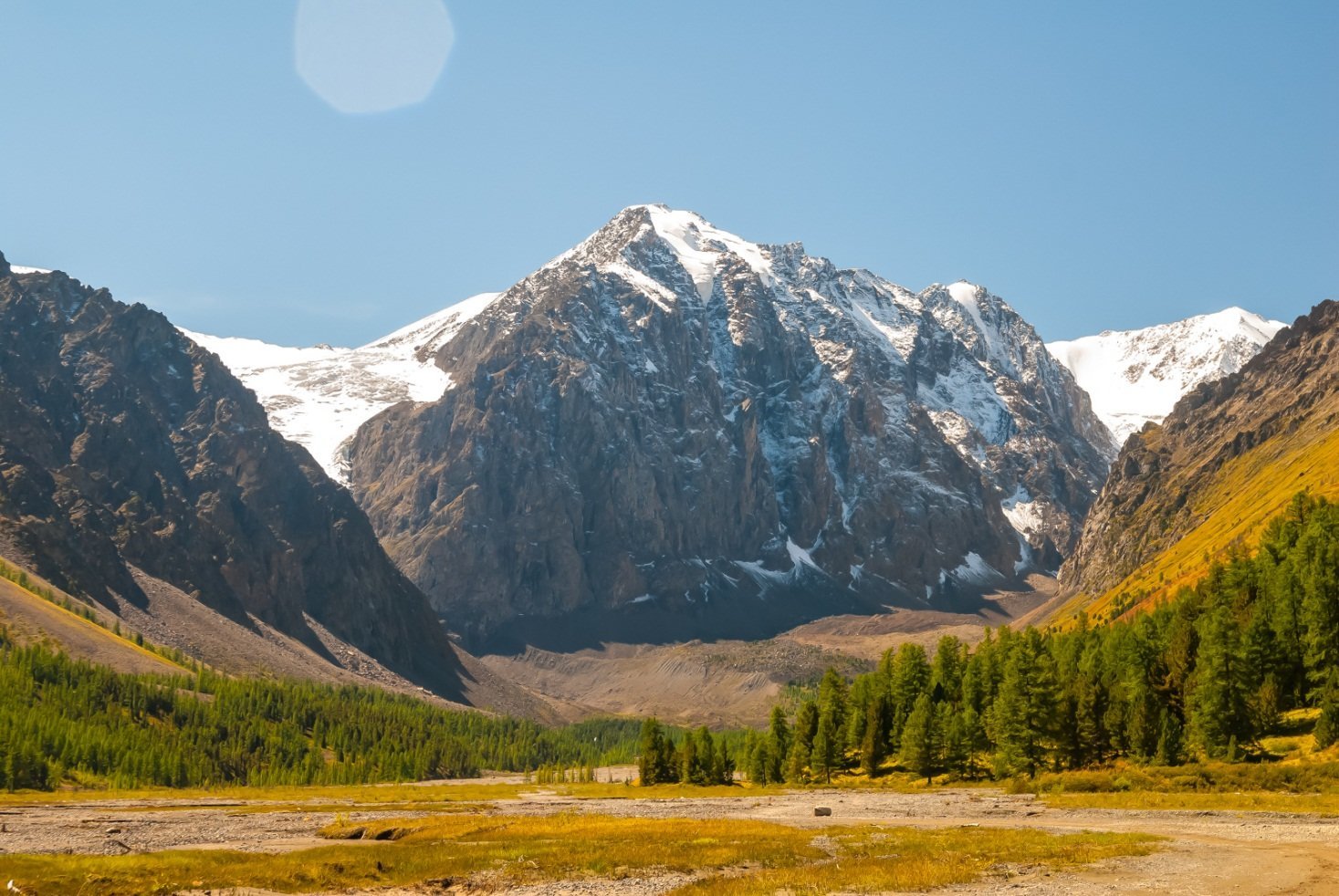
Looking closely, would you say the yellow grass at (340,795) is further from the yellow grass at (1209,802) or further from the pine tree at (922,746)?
the yellow grass at (1209,802)

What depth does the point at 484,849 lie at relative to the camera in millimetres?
73125

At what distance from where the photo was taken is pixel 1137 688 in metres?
107

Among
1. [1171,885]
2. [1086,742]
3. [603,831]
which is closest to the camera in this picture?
[1171,885]

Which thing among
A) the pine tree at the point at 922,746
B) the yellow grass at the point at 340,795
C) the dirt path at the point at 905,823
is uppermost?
the pine tree at the point at 922,746

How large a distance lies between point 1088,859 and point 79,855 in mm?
55785

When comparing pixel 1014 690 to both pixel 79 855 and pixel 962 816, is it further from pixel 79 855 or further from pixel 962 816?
pixel 79 855

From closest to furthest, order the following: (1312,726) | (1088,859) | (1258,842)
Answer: (1088,859) < (1258,842) < (1312,726)

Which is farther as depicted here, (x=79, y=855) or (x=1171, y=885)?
(x=79, y=855)

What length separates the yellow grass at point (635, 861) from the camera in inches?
Answer: 2153

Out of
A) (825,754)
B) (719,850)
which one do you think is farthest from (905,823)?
(825,754)

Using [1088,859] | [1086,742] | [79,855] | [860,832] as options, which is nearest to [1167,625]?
[1086,742]

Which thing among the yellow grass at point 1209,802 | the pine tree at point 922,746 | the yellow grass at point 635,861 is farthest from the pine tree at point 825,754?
the yellow grass at point 635,861

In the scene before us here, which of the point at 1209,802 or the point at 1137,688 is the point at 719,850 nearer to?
A: the point at 1209,802

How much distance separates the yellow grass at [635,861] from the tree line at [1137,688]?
127 ft
